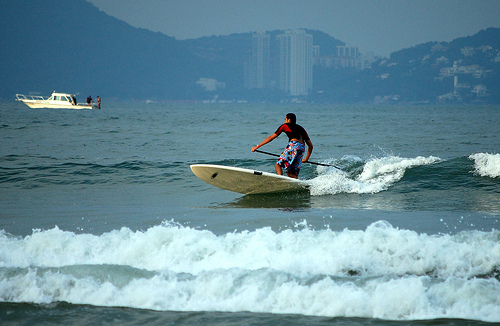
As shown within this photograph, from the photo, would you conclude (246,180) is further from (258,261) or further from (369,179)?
(258,261)

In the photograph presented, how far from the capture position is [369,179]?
37.6 ft

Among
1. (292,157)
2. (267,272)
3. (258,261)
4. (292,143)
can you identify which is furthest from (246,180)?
(267,272)

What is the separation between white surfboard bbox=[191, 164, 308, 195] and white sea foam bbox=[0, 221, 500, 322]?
3.41 metres

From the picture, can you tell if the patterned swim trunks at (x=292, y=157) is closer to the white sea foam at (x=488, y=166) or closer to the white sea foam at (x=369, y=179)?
the white sea foam at (x=369, y=179)

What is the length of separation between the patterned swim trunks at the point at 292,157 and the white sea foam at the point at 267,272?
362 centimetres

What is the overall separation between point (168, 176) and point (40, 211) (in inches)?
195

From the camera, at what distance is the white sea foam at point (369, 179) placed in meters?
9.97

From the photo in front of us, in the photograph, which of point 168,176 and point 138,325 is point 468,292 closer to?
point 138,325

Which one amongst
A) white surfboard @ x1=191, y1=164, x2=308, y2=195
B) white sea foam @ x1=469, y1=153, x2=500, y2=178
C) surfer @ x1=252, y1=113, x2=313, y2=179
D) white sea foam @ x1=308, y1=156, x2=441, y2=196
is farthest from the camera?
white sea foam @ x1=469, y1=153, x2=500, y2=178

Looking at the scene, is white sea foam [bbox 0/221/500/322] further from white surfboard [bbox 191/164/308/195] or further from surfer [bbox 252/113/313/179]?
surfer [bbox 252/113/313/179]

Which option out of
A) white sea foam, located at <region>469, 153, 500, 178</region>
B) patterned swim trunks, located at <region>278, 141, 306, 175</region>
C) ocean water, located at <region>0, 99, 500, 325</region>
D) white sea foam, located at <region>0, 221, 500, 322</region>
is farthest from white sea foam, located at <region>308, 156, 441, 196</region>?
white sea foam, located at <region>0, 221, 500, 322</region>

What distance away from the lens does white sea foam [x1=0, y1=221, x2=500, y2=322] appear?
439 cm

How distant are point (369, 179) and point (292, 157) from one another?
3.04m

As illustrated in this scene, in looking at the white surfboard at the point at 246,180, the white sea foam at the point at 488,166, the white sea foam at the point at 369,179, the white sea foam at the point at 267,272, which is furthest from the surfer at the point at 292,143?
the white sea foam at the point at 488,166
